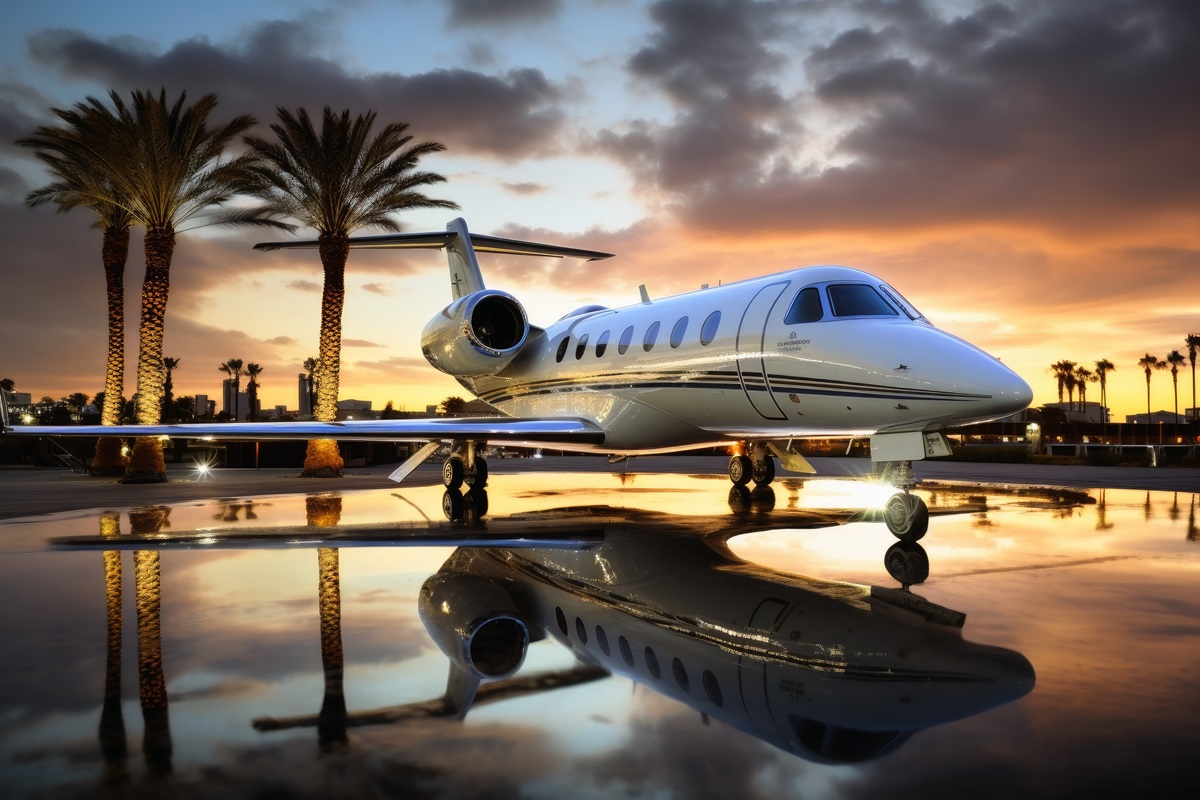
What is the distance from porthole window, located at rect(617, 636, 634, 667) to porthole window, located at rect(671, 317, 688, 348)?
7.13 metres

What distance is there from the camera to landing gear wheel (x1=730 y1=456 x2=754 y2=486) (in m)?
15.6

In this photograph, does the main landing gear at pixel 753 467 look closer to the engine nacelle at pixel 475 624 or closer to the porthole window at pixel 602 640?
the engine nacelle at pixel 475 624

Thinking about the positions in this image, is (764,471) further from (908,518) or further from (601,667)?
(601,667)

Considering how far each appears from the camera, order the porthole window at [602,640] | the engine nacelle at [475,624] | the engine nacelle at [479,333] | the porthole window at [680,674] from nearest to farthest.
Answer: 1. the porthole window at [680,674]
2. the engine nacelle at [475,624]
3. the porthole window at [602,640]
4. the engine nacelle at [479,333]

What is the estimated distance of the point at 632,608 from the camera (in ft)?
18.4

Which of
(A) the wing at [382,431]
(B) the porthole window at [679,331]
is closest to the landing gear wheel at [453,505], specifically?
(A) the wing at [382,431]

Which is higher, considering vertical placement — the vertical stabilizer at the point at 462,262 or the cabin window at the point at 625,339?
the vertical stabilizer at the point at 462,262

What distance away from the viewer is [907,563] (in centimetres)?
740

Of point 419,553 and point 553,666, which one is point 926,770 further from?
point 419,553

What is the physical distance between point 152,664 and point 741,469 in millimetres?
12356

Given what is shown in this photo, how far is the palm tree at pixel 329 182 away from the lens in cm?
2603

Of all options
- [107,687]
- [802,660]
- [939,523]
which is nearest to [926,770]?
[802,660]

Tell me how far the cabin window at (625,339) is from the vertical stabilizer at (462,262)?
19.6 feet

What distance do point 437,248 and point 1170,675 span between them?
54.5 ft
